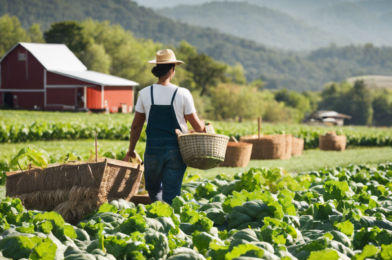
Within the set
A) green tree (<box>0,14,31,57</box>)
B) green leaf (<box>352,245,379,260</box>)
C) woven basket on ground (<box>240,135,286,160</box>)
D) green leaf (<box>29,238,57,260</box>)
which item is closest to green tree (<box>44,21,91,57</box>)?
green tree (<box>0,14,31,57</box>)

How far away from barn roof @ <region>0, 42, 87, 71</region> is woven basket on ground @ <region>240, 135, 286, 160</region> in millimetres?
29084

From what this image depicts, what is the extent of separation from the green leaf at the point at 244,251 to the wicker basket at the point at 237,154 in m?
8.46

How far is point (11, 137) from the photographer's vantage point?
52.9 ft

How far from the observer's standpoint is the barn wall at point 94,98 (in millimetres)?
37531

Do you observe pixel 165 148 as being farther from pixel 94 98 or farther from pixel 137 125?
pixel 94 98

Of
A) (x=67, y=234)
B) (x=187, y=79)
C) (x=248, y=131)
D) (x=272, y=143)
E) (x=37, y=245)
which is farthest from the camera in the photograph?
(x=187, y=79)

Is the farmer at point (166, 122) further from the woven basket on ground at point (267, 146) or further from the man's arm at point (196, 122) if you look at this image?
the woven basket on ground at point (267, 146)

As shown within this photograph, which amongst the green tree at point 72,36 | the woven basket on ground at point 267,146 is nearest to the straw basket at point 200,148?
the woven basket on ground at point 267,146

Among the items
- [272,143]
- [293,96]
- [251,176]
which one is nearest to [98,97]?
[272,143]

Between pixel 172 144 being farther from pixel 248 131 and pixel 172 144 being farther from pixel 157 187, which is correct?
pixel 248 131

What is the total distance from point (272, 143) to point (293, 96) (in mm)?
125269

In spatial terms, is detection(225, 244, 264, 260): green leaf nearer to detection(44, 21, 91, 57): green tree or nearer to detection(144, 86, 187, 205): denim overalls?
detection(144, 86, 187, 205): denim overalls

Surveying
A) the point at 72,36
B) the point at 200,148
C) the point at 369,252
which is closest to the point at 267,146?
the point at 200,148

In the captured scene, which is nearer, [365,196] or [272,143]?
Answer: [365,196]
